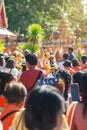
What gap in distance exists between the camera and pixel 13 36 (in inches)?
1324

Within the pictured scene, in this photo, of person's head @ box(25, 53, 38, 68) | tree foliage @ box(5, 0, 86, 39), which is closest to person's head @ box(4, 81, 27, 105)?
person's head @ box(25, 53, 38, 68)

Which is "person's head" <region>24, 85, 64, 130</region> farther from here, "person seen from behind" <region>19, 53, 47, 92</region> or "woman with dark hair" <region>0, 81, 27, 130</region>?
"person seen from behind" <region>19, 53, 47, 92</region>

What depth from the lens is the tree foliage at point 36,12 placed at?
41.5 meters

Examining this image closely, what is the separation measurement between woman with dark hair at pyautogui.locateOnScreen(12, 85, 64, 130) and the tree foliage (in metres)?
38.6

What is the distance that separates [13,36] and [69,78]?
28300mm

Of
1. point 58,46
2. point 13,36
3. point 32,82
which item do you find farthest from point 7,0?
point 32,82

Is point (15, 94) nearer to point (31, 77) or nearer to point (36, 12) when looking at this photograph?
point (31, 77)

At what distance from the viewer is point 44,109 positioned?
2531mm

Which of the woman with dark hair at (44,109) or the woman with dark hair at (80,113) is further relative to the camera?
the woman with dark hair at (80,113)

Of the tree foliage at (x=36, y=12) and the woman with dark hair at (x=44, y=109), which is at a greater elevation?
the woman with dark hair at (x=44, y=109)

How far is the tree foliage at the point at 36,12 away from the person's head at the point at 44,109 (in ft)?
127

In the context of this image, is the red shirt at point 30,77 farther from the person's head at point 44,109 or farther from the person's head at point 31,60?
the person's head at point 44,109

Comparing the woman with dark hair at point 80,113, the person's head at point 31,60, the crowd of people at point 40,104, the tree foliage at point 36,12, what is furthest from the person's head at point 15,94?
the tree foliage at point 36,12

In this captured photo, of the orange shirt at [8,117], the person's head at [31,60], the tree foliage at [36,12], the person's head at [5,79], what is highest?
the orange shirt at [8,117]
